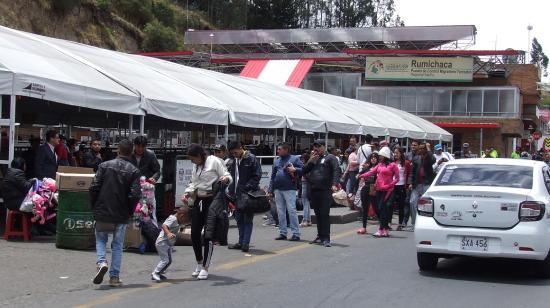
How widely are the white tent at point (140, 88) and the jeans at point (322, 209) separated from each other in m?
4.13

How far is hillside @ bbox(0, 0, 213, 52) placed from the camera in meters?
40.9

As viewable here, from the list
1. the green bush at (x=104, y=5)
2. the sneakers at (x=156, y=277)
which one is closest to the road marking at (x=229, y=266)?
the sneakers at (x=156, y=277)

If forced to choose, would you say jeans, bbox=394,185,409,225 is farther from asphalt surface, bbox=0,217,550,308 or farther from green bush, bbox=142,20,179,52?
green bush, bbox=142,20,179,52

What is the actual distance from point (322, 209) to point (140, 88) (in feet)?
16.0

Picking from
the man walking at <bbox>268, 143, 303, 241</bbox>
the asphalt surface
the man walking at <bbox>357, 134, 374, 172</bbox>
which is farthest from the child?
the man walking at <bbox>357, 134, 374, 172</bbox>

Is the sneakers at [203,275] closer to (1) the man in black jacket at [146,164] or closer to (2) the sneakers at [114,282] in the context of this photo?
(2) the sneakers at [114,282]

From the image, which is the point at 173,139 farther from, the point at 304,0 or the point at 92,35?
the point at 304,0

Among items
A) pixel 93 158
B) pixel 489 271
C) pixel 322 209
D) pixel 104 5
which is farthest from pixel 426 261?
pixel 104 5

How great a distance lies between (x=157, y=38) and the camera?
54.1 m

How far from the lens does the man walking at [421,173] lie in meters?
13.5

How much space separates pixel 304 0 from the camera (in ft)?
296

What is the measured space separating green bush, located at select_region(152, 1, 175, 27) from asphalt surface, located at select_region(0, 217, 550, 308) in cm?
5038

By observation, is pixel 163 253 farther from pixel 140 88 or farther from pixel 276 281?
pixel 140 88

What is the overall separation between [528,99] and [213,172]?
5211 centimetres
